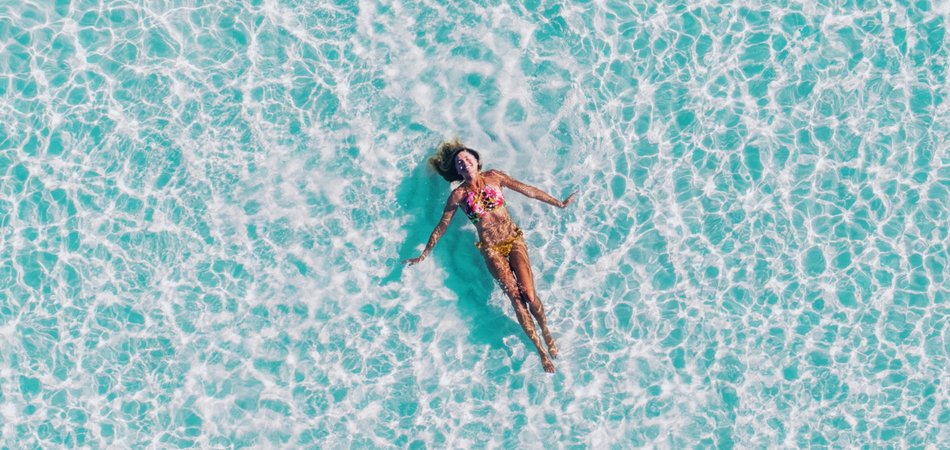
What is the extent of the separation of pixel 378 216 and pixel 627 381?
11.8ft

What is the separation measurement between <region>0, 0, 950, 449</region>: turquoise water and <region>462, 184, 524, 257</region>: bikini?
0.61 metres

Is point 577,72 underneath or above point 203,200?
above

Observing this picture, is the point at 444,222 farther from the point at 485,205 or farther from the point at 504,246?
the point at 504,246

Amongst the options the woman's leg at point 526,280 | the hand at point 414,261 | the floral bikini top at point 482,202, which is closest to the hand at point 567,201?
the woman's leg at point 526,280

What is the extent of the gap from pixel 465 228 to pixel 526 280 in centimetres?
104

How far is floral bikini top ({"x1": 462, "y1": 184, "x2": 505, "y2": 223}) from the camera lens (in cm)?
697

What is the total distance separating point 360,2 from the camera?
25.2ft

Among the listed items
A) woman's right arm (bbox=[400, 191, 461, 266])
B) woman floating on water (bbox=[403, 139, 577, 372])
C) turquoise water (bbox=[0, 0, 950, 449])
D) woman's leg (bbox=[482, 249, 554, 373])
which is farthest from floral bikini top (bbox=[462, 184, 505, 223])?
turquoise water (bbox=[0, 0, 950, 449])

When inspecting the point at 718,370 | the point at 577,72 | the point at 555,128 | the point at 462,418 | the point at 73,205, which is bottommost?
the point at 462,418

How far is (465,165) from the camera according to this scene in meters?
6.79

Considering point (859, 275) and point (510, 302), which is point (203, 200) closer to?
point (510, 302)

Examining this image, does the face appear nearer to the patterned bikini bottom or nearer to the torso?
the torso

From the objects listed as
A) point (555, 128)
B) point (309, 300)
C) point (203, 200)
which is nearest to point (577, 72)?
point (555, 128)

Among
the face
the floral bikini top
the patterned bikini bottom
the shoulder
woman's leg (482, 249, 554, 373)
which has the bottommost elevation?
woman's leg (482, 249, 554, 373)
